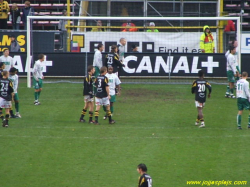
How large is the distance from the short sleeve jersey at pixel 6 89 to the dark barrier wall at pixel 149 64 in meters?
9.82

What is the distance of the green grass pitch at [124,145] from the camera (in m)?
13.9

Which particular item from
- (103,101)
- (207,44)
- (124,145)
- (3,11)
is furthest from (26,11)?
(124,145)

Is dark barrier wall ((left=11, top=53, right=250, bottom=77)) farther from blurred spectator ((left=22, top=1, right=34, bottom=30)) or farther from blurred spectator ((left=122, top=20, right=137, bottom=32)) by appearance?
blurred spectator ((left=22, top=1, right=34, bottom=30))

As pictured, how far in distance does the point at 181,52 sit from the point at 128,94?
16.2 feet

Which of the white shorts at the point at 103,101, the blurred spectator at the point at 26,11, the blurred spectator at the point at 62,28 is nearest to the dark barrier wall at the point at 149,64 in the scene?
the blurred spectator at the point at 62,28

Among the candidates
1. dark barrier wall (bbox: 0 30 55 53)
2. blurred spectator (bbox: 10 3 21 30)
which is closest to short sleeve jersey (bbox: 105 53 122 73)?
dark barrier wall (bbox: 0 30 55 53)

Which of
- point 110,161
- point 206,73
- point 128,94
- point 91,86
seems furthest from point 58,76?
point 110,161

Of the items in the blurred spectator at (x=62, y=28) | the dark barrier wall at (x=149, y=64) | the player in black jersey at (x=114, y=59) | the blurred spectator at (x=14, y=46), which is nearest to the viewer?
the player in black jersey at (x=114, y=59)

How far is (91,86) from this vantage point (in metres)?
19.3

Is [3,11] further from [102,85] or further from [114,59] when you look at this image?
[102,85]

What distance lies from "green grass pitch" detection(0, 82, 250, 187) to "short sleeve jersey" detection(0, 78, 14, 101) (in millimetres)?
1142

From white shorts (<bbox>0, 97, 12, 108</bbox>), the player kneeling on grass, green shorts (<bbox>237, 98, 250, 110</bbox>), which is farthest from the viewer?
the player kneeling on grass

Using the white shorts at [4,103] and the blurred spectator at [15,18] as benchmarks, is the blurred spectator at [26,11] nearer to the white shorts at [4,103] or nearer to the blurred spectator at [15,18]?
the blurred spectator at [15,18]

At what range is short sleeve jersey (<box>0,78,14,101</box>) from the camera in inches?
725
